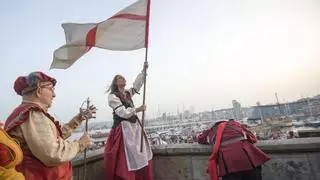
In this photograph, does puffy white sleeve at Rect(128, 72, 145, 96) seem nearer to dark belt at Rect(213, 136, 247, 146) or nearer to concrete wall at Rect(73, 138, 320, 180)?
concrete wall at Rect(73, 138, 320, 180)

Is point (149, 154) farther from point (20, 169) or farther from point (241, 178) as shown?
point (20, 169)

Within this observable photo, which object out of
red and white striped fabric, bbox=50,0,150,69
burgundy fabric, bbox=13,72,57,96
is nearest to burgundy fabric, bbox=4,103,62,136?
burgundy fabric, bbox=13,72,57,96

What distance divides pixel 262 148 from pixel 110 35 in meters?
2.83

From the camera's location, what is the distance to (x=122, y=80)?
12.7 ft

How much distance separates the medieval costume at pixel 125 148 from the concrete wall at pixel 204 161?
0.49 meters

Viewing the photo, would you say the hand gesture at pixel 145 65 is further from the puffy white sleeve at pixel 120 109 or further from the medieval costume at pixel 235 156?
the medieval costume at pixel 235 156

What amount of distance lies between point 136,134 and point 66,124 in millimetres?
1281

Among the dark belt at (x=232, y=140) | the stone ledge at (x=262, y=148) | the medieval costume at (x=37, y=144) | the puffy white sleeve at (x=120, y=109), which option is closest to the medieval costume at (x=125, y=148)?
the puffy white sleeve at (x=120, y=109)

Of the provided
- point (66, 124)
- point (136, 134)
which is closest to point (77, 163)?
point (136, 134)

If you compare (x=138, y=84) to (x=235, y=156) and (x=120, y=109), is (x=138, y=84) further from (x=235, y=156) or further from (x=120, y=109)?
(x=235, y=156)

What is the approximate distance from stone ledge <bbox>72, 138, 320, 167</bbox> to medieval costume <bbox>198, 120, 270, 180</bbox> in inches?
23.5

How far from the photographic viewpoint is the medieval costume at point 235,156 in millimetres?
2656

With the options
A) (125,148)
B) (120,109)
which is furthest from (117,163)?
(120,109)

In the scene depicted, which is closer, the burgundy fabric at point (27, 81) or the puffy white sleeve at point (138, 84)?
the burgundy fabric at point (27, 81)
